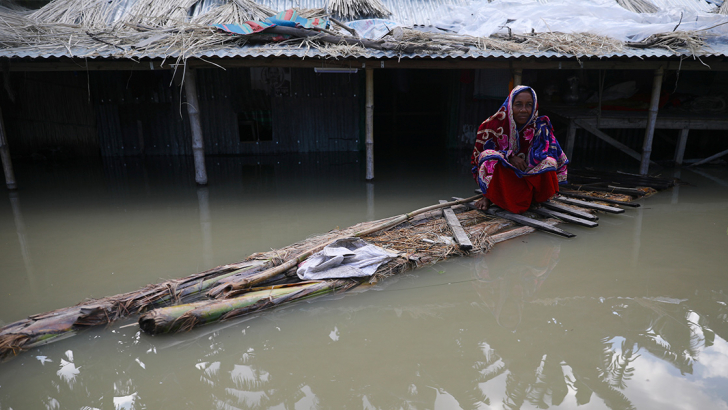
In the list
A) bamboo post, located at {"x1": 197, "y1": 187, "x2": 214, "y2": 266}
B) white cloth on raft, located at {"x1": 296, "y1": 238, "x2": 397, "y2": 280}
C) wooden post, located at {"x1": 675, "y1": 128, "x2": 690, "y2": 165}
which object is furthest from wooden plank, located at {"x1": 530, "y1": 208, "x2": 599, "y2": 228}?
wooden post, located at {"x1": 675, "y1": 128, "x2": 690, "y2": 165}

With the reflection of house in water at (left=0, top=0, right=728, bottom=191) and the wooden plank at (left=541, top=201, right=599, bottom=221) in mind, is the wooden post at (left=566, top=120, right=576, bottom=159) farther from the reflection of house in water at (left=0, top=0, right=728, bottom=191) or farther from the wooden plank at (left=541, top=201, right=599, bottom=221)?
the wooden plank at (left=541, top=201, right=599, bottom=221)

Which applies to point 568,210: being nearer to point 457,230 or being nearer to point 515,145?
point 515,145

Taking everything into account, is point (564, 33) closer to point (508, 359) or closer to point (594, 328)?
point (594, 328)

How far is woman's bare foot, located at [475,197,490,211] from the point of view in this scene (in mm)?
4918

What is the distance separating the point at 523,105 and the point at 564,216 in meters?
1.30

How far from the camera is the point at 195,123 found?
22.2 feet

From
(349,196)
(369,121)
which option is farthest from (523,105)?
(369,121)

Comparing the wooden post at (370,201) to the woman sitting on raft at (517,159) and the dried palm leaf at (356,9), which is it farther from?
the dried palm leaf at (356,9)

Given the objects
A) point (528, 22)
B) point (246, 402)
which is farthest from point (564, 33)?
point (246, 402)

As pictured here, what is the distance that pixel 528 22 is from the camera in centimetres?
725

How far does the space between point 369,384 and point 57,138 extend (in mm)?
10169

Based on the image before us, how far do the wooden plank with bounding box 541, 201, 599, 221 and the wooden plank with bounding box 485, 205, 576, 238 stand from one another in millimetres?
409

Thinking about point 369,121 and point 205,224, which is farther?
point 369,121

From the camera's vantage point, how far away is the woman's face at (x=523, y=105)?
444cm
